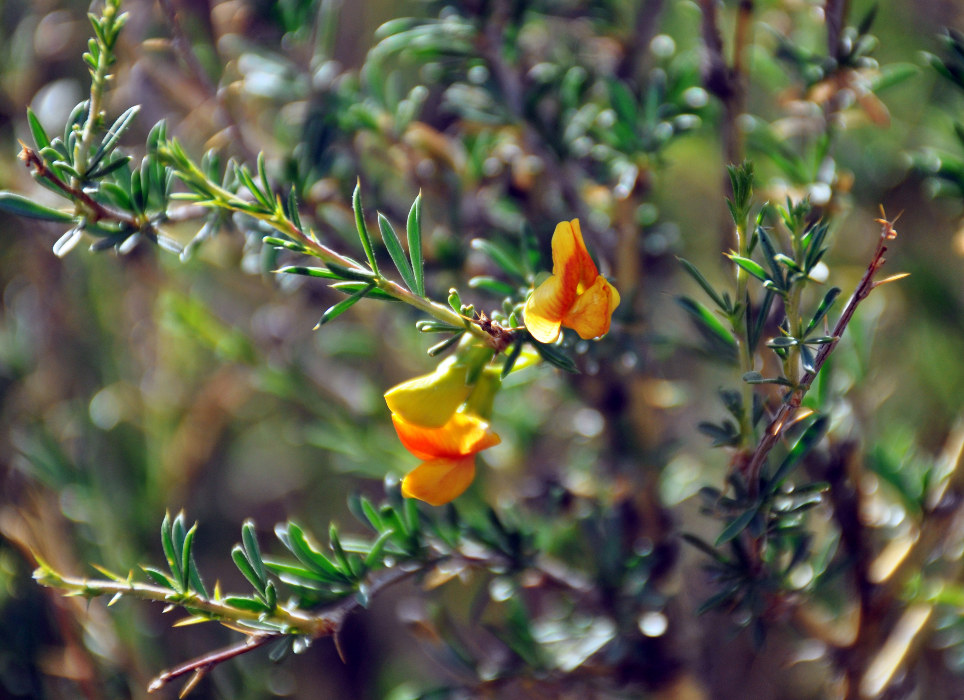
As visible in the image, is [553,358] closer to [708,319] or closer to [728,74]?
[708,319]

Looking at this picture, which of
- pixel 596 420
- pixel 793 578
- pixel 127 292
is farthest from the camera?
pixel 127 292

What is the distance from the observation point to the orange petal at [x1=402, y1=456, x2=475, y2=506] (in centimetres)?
48

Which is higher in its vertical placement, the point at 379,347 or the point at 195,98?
the point at 195,98

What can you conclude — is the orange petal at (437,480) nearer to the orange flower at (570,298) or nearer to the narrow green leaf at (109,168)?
the orange flower at (570,298)

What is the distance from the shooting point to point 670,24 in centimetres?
106

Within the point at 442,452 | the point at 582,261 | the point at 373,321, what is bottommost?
the point at 373,321

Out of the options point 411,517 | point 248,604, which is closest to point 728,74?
point 411,517

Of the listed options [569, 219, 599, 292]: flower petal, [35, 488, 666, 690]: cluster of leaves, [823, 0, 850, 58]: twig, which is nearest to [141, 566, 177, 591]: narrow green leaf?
[35, 488, 666, 690]: cluster of leaves

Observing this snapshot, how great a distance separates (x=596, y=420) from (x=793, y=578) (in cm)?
24

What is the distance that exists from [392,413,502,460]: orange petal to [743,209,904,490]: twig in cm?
17

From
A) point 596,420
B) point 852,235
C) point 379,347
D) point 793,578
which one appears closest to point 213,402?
point 379,347

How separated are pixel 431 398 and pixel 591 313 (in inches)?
4.7

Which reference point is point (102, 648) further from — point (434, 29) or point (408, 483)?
point (434, 29)

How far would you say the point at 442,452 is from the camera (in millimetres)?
488
